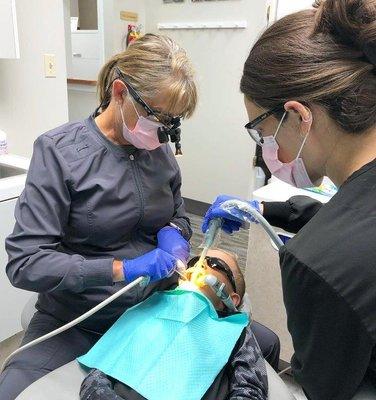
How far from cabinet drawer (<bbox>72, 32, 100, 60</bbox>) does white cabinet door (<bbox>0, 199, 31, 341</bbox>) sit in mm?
2363

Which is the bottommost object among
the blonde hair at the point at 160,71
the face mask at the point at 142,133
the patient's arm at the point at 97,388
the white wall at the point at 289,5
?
the patient's arm at the point at 97,388

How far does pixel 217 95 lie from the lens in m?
3.55

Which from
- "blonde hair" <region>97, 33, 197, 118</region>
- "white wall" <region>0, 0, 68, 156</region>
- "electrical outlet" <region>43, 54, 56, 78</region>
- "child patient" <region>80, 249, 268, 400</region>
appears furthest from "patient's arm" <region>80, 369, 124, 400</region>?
"electrical outlet" <region>43, 54, 56, 78</region>

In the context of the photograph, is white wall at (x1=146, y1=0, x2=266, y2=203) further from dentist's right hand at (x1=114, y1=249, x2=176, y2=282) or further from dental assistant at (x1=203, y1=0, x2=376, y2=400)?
dental assistant at (x1=203, y1=0, x2=376, y2=400)

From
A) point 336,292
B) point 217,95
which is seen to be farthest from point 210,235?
point 217,95

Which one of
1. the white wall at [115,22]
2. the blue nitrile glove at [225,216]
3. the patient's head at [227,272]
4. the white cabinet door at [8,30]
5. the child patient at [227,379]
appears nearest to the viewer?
the child patient at [227,379]

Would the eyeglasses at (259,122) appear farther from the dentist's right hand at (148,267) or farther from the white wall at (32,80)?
the white wall at (32,80)

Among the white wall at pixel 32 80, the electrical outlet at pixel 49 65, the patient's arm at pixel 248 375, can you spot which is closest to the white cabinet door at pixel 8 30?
the white wall at pixel 32 80

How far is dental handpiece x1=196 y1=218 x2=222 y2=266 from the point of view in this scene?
1.37m

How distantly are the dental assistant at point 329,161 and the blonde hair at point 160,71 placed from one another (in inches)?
12.4

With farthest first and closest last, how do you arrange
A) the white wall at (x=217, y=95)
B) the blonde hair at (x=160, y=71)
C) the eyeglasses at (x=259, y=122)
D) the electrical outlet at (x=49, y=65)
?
the white wall at (x=217, y=95)
the electrical outlet at (x=49, y=65)
the blonde hair at (x=160, y=71)
the eyeglasses at (x=259, y=122)

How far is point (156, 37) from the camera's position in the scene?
120 centimetres

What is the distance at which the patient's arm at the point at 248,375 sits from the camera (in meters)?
1.05

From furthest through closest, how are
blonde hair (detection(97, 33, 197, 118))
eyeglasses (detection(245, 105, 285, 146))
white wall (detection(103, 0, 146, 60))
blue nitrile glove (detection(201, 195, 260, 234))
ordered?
white wall (detection(103, 0, 146, 60))
blue nitrile glove (detection(201, 195, 260, 234))
blonde hair (detection(97, 33, 197, 118))
eyeglasses (detection(245, 105, 285, 146))
